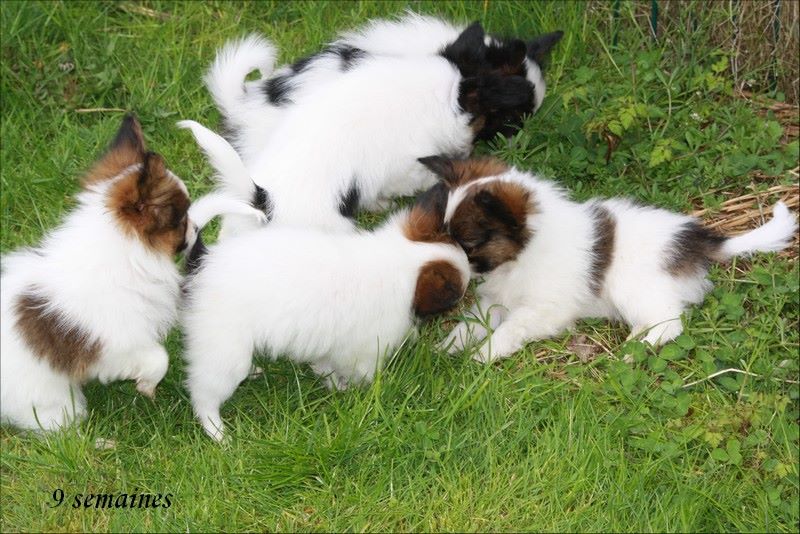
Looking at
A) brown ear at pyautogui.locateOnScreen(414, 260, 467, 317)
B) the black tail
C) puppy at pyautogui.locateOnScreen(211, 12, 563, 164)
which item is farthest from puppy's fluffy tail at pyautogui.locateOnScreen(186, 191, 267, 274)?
puppy at pyautogui.locateOnScreen(211, 12, 563, 164)

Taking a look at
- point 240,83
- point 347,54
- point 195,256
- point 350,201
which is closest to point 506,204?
point 350,201

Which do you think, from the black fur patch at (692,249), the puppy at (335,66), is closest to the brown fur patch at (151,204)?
the puppy at (335,66)

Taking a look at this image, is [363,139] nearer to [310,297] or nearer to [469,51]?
[469,51]

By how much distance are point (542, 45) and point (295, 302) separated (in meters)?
2.62

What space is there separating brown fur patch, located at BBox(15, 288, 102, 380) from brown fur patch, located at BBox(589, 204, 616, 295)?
7.53ft

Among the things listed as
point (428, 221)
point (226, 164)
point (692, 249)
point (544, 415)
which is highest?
point (226, 164)

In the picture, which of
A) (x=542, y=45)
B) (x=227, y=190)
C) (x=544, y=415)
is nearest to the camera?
(x=544, y=415)

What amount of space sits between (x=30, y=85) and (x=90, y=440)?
2915 mm

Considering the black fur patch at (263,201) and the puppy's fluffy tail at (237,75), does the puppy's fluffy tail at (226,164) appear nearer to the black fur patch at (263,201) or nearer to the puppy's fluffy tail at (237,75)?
the black fur patch at (263,201)

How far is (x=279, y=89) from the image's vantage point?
5.57m

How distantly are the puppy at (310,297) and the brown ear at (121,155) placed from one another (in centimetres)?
34

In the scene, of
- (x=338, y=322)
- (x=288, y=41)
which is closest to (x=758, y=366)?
(x=338, y=322)

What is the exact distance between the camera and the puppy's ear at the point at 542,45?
19.4 feet

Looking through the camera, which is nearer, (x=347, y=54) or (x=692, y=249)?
(x=692, y=249)
